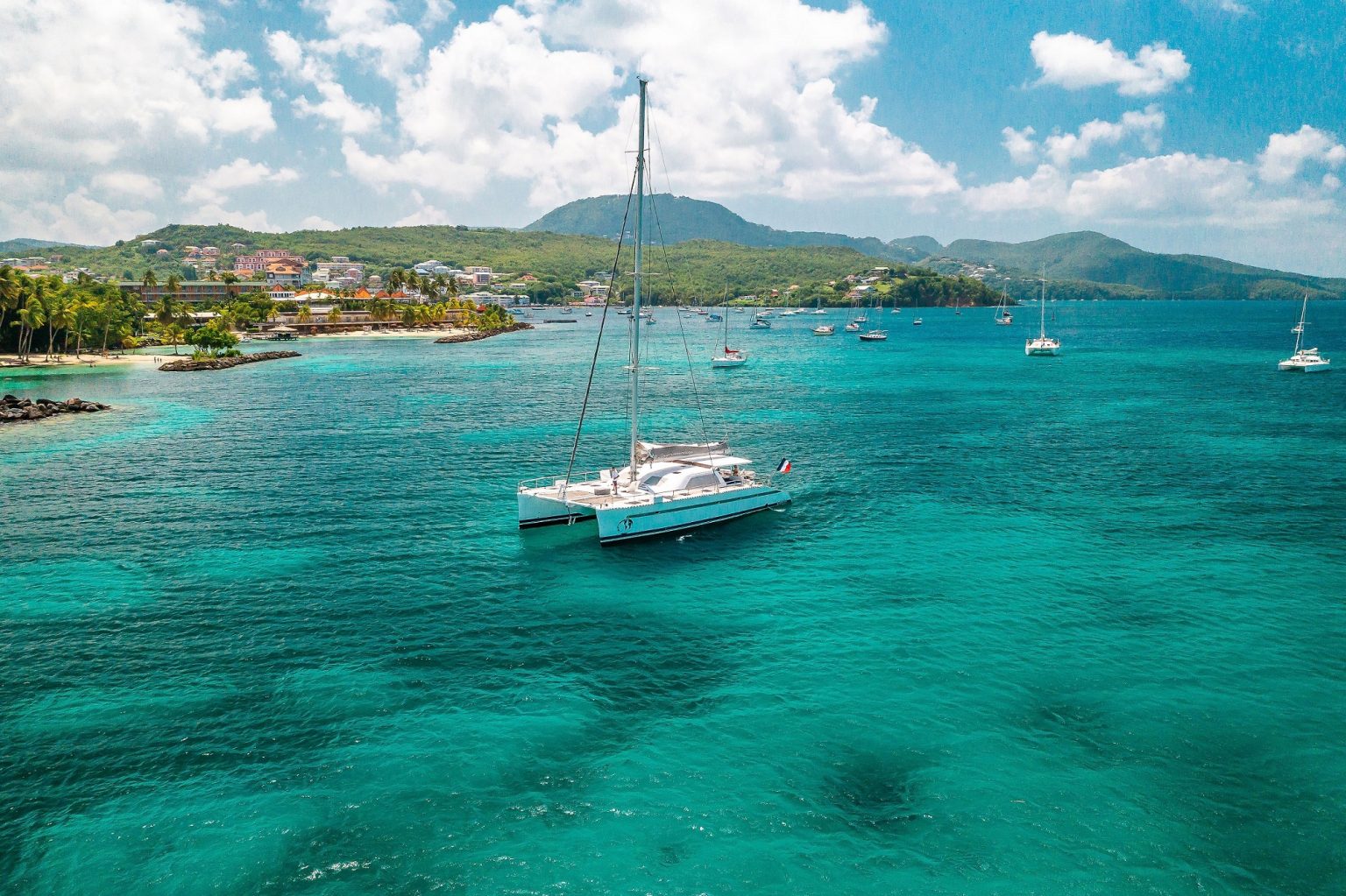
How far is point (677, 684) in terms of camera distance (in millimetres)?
31734

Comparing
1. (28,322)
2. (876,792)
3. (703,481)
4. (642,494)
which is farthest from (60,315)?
(876,792)

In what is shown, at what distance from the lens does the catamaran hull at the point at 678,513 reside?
47812mm

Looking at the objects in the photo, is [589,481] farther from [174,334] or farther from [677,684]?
[174,334]

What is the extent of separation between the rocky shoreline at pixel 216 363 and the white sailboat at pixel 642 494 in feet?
376

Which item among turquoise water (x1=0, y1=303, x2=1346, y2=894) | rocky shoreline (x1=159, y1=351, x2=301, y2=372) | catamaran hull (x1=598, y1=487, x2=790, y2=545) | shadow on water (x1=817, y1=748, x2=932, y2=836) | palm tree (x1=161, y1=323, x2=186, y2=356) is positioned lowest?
shadow on water (x1=817, y1=748, x2=932, y2=836)

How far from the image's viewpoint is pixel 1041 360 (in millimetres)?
168750

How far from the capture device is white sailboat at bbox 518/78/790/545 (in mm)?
48312

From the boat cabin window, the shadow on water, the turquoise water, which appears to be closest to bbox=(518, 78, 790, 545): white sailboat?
the boat cabin window

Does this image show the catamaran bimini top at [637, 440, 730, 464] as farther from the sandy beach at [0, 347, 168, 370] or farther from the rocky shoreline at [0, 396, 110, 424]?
the sandy beach at [0, 347, 168, 370]

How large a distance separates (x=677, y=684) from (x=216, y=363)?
141707mm

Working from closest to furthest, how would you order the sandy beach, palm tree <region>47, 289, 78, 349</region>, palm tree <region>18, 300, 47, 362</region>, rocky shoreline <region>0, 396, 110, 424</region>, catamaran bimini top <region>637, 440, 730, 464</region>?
catamaran bimini top <region>637, 440, 730, 464</region>, rocky shoreline <region>0, 396, 110, 424</region>, palm tree <region>18, 300, 47, 362</region>, the sandy beach, palm tree <region>47, 289, 78, 349</region>

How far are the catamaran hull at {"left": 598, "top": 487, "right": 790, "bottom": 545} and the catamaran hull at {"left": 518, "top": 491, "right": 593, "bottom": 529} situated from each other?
295 centimetres

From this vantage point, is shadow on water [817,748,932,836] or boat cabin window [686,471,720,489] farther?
boat cabin window [686,471,720,489]

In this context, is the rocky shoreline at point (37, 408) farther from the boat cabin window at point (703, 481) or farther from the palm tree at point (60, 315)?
the boat cabin window at point (703, 481)
